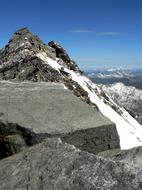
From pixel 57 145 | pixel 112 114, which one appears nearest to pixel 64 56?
pixel 112 114

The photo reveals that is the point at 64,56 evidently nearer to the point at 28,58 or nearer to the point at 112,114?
the point at 28,58

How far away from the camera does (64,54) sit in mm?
34219

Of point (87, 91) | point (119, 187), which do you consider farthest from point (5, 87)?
point (87, 91)

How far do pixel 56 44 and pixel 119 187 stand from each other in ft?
95.9

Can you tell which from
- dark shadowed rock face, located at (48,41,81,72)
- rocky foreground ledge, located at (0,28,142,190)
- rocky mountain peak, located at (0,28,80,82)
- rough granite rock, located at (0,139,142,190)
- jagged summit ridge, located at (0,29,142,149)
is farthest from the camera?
dark shadowed rock face, located at (48,41,81,72)

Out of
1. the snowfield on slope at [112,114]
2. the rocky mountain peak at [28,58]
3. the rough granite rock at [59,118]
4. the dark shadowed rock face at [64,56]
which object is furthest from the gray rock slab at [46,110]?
the dark shadowed rock face at [64,56]

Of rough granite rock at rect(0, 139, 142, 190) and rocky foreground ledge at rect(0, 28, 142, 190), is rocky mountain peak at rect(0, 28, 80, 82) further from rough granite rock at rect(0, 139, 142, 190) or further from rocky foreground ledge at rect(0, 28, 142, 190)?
rough granite rock at rect(0, 139, 142, 190)

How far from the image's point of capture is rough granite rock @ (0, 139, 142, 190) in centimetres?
661

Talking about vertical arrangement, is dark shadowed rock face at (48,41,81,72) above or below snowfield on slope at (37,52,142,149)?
above

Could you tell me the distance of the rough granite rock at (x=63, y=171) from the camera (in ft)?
21.7

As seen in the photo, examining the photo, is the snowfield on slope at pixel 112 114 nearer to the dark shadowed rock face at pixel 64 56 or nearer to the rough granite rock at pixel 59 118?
the dark shadowed rock face at pixel 64 56

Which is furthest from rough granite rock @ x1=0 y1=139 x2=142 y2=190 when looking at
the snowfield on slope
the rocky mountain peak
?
the rocky mountain peak

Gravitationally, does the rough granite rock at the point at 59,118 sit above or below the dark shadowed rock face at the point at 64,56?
below

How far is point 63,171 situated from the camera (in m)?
7.12
